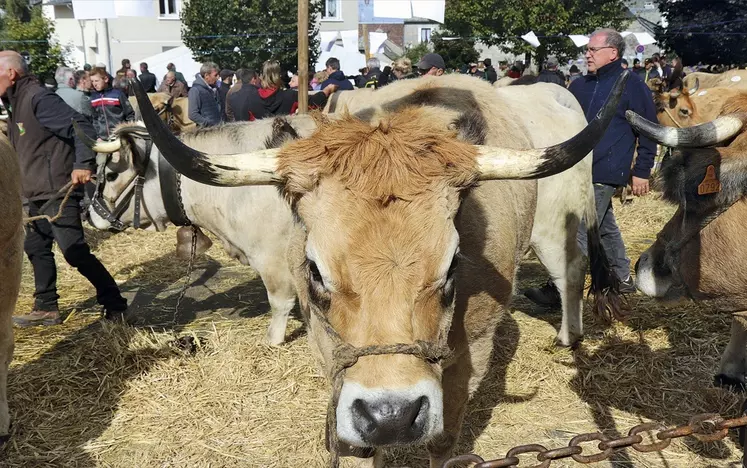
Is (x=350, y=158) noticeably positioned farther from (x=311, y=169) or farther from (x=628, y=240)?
(x=628, y=240)

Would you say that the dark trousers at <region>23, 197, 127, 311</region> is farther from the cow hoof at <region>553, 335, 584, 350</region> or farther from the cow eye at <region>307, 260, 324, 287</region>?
the cow hoof at <region>553, 335, 584, 350</region>

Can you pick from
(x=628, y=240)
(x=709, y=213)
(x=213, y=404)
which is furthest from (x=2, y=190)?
(x=628, y=240)

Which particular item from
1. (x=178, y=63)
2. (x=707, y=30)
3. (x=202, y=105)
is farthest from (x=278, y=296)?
(x=178, y=63)

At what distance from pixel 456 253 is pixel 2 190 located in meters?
3.04

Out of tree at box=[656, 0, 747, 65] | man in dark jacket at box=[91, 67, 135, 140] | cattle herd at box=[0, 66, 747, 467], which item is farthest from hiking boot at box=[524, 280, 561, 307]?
tree at box=[656, 0, 747, 65]

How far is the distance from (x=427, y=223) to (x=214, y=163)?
0.88m

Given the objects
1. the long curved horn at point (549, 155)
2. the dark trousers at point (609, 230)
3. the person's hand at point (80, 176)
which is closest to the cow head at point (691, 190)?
the long curved horn at point (549, 155)

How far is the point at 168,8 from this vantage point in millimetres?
36188

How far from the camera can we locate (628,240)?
8.37 meters

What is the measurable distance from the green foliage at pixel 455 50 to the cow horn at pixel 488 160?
3161cm

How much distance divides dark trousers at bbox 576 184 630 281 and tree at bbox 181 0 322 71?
80.5ft

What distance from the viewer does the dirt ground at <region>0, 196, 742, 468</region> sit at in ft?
12.4

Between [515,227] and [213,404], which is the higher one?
[515,227]

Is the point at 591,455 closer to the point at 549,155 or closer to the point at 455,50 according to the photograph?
the point at 549,155
